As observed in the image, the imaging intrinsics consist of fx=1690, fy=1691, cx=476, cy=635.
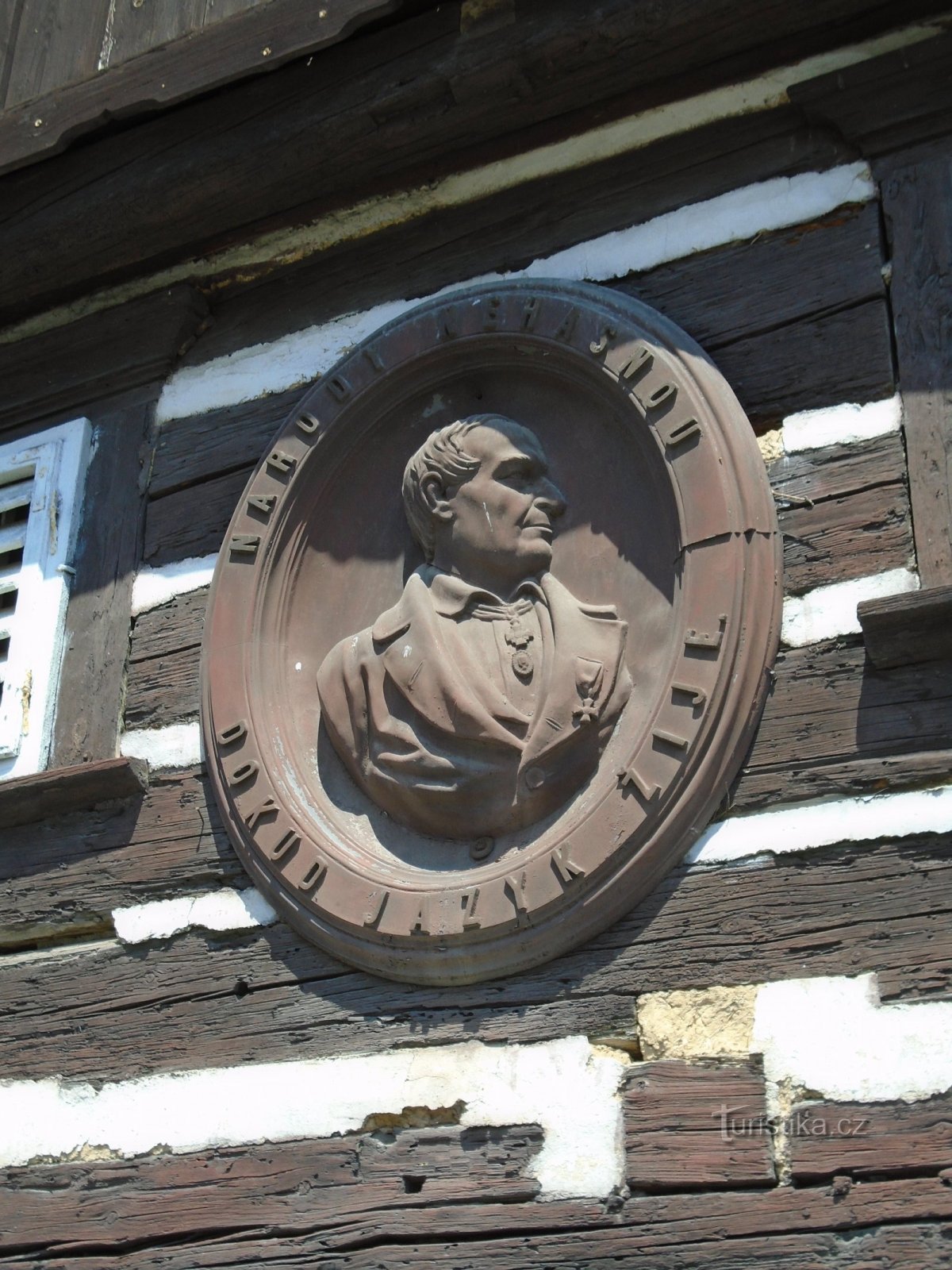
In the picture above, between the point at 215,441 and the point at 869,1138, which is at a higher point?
the point at 215,441

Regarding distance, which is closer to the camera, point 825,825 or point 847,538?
point 825,825

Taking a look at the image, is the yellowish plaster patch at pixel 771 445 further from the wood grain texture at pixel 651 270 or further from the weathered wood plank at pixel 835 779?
the weathered wood plank at pixel 835 779

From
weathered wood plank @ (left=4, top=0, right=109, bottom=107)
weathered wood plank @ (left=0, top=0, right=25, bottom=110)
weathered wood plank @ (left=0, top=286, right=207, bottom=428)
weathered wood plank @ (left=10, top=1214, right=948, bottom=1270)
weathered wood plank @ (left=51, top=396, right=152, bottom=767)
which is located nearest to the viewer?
weathered wood plank @ (left=10, top=1214, right=948, bottom=1270)

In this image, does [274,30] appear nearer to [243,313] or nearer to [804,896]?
[243,313]

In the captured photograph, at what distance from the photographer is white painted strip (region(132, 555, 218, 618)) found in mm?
4523

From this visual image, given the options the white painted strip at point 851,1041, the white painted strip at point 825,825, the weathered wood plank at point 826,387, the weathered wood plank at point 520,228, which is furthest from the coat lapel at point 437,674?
the weathered wood plank at point 520,228

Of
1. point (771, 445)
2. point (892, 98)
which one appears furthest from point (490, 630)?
point (892, 98)

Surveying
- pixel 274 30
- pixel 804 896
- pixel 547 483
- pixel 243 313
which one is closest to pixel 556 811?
pixel 804 896

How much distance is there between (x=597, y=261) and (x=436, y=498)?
2.47 ft

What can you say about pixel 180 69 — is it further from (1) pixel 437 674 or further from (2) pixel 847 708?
(2) pixel 847 708

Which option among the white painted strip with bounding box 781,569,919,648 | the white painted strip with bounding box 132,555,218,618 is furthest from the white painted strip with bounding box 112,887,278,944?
the white painted strip with bounding box 781,569,919,648

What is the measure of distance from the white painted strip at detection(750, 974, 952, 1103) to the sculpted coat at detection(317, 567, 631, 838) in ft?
2.36

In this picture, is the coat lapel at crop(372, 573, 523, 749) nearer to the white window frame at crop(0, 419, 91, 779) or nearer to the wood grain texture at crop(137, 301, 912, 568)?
the wood grain texture at crop(137, 301, 912, 568)

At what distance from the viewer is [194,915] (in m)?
4.05
